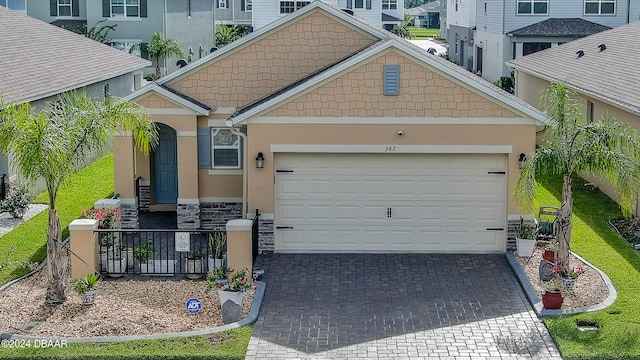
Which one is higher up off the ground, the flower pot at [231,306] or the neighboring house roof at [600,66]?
the neighboring house roof at [600,66]

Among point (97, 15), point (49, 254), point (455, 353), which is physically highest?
point (97, 15)

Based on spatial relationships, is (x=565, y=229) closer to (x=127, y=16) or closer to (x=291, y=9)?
(x=127, y=16)

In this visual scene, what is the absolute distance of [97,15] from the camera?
1998 inches

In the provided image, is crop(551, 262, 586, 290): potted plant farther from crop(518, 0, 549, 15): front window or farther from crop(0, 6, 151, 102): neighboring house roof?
crop(518, 0, 549, 15): front window

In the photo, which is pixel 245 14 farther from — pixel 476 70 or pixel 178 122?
pixel 178 122

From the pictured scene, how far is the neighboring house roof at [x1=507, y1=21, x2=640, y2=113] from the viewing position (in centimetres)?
2361

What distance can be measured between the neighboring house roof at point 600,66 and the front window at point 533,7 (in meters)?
9.29

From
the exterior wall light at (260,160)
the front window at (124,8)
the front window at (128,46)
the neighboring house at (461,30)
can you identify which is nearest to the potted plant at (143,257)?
the exterior wall light at (260,160)

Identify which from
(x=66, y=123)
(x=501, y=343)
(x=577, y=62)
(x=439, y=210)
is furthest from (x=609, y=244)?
(x=577, y=62)

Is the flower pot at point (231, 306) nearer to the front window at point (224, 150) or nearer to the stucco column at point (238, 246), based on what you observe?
the stucco column at point (238, 246)

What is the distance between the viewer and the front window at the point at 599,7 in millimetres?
47656

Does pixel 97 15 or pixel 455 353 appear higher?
pixel 97 15

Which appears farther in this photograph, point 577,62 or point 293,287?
point 577,62

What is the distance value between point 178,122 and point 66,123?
5982 mm
